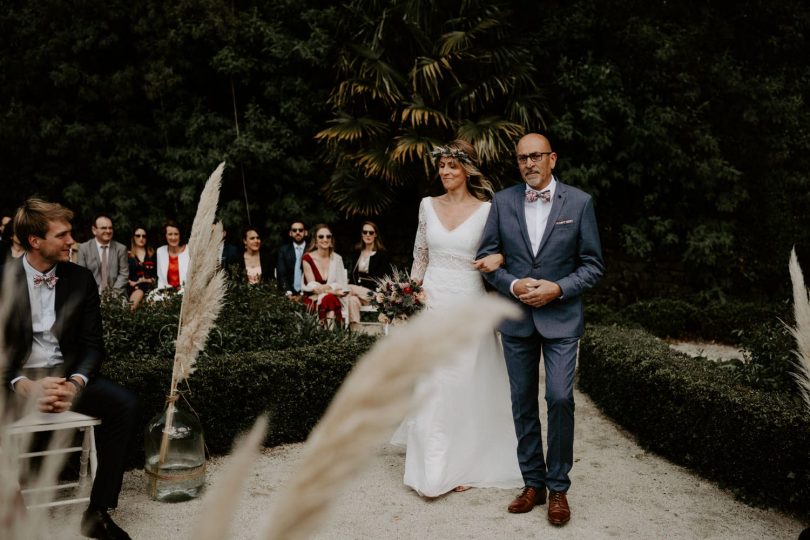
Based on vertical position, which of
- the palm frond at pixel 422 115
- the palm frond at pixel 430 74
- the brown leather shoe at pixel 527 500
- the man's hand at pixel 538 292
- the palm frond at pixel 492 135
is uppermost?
the palm frond at pixel 430 74

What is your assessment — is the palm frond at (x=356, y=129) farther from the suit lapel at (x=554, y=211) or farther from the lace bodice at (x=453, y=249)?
the suit lapel at (x=554, y=211)

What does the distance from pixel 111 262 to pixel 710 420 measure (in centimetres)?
774

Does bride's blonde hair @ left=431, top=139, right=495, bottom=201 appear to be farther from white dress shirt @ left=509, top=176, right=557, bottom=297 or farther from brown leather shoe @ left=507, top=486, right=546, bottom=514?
brown leather shoe @ left=507, top=486, right=546, bottom=514

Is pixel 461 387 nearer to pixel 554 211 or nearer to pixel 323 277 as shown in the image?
pixel 554 211

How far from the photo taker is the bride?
486cm

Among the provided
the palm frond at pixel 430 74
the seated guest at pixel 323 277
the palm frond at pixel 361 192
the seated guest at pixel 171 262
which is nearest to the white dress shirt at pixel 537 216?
the seated guest at pixel 323 277

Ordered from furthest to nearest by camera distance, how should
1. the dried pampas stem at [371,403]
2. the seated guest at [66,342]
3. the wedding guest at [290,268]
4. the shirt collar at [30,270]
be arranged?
the wedding guest at [290,268], the shirt collar at [30,270], the seated guest at [66,342], the dried pampas stem at [371,403]

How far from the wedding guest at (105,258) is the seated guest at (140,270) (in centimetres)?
17

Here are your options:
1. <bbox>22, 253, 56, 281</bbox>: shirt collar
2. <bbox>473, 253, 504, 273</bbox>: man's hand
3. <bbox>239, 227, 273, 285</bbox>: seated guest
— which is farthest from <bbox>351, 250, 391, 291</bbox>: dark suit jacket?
<bbox>22, 253, 56, 281</bbox>: shirt collar

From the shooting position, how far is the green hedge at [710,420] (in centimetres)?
438

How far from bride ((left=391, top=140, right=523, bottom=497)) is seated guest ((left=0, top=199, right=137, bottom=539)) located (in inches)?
76.4

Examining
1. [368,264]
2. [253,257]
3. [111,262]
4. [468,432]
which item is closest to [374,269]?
[368,264]

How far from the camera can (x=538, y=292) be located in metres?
4.27

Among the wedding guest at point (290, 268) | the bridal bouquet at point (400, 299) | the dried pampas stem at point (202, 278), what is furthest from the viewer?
the wedding guest at point (290, 268)
